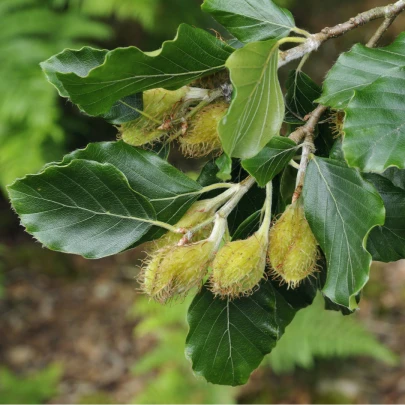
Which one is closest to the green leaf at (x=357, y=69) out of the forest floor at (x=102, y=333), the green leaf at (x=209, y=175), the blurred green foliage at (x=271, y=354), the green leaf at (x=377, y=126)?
the green leaf at (x=377, y=126)

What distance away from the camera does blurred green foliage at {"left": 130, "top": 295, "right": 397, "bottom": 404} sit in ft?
6.97

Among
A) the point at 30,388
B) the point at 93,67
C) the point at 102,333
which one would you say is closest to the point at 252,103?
the point at 93,67

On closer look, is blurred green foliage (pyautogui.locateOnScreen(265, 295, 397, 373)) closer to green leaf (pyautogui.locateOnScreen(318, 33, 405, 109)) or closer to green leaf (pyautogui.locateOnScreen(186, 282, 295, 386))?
green leaf (pyautogui.locateOnScreen(186, 282, 295, 386))

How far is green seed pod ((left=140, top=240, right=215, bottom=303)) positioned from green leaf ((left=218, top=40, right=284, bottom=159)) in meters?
0.10

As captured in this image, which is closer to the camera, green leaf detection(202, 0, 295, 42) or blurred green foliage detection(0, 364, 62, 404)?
green leaf detection(202, 0, 295, 42)

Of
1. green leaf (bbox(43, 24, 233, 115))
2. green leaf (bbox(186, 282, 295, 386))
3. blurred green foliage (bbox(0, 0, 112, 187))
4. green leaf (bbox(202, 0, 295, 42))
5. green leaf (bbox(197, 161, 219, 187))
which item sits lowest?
blurred green foliage (bbox(0, 0, 112, 187))

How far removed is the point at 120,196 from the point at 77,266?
2.55m

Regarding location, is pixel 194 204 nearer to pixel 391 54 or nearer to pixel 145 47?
pixel 391 54

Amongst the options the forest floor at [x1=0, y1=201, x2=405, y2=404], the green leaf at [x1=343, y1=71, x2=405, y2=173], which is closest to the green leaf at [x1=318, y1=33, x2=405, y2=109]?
the green leaf at [x1=343, y1=71, x2=405, y2=173]

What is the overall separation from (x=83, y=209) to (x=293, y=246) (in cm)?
20

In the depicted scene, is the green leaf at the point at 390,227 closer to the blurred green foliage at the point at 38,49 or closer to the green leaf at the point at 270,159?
the green leaf at the point at 270,159

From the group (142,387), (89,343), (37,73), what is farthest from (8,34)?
(142,387)

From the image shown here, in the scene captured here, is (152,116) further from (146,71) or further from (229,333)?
(229,333)

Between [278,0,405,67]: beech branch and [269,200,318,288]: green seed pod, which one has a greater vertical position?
[278,0,405,67]: beech branch
